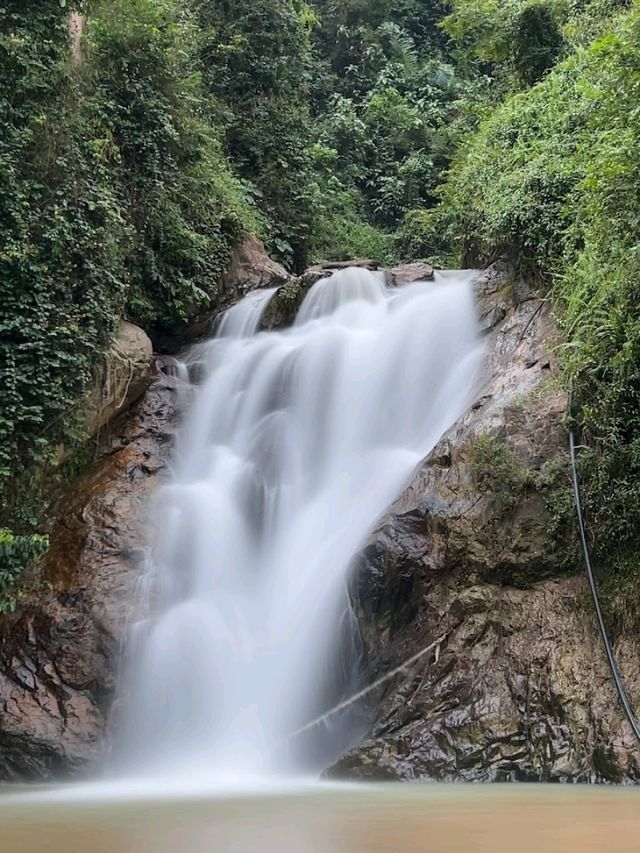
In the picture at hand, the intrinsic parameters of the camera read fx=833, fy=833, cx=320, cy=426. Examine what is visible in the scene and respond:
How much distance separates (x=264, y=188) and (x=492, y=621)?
42.6ft

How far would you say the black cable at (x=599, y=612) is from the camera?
20.7 ft

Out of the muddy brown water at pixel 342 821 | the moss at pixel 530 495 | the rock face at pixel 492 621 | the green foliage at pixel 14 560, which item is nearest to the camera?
the muddy brown water at pixel 342 821

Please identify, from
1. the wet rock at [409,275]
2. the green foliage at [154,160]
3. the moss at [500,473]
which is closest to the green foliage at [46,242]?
the green foliage at [154,160]

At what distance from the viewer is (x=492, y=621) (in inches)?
277

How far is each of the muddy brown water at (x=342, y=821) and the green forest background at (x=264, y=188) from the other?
2.19 m

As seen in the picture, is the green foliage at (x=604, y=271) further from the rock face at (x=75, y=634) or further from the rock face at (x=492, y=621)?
the rock face at (x=75, y=634)

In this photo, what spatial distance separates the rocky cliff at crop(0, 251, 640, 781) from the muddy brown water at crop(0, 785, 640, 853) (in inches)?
22.0

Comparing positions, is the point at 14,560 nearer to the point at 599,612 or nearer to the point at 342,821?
the point at 342,821

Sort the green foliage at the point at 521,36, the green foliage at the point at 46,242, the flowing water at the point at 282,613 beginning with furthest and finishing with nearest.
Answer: the green foliage at the point at 521,36 < the green foliage at the point at 46,242 < the flowing water at the point at 282,613

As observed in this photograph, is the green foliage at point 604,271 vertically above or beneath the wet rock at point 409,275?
beneath

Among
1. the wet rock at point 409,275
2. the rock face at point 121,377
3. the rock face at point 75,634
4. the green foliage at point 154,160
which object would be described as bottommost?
the rock face at point 75,634

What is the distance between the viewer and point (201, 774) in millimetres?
6938

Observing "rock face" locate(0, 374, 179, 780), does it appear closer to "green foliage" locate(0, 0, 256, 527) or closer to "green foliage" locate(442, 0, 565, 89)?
"green foliage" locate(0, 0, 256, 527)

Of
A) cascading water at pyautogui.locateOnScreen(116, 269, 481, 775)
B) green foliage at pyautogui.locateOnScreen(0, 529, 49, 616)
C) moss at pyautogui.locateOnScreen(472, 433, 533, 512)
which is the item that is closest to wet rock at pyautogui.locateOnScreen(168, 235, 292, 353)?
cascading water at pyautogui.locateOnScreen(116, 269, 481, 775)
